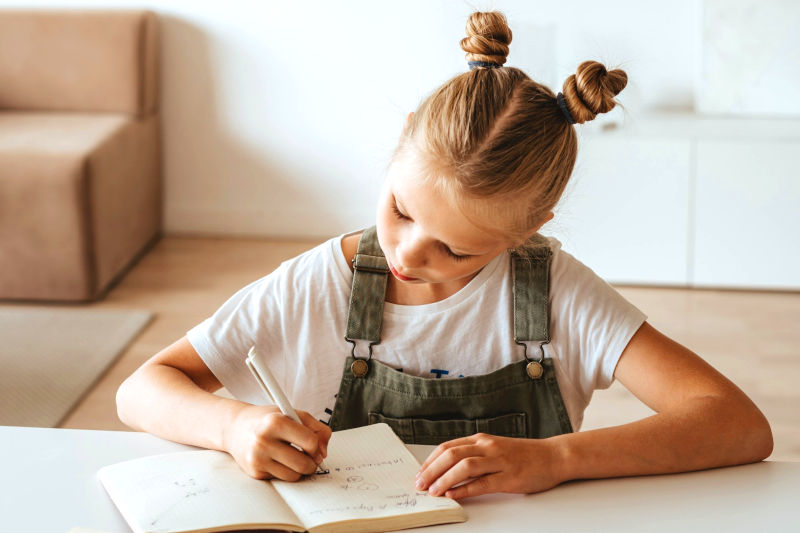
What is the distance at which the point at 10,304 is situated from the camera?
2.81 metres

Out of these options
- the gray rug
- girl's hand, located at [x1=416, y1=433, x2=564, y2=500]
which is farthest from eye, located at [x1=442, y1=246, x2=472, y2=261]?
the gray rug

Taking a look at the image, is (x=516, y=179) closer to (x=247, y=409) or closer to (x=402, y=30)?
(x=247, y=409)

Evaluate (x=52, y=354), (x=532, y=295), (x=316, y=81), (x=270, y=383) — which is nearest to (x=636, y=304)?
(x=316, y=81)

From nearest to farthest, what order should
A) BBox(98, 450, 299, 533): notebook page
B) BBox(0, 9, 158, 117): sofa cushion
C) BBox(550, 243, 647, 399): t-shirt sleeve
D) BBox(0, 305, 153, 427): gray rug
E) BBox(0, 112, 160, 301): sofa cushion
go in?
BBox(98, 450, 299, 533): notebook page
BBox(550, 243, 647, 399): t-shirt sleeve
BBox(0, 305, 153, 427): gray rug
BBox(0, 112, 160, 301): sofa cushion
BBox(0, 9, 158, 117): sofa cushion

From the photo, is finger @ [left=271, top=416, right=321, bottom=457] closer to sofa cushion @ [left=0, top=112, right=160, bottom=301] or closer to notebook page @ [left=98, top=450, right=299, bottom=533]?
notebook page @ [left=98, top=450, right=299, bottom=533]

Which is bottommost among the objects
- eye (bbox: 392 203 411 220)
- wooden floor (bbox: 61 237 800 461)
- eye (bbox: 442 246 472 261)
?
wooden floor (bbox: 61 237 800 461)

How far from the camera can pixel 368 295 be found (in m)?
1.11

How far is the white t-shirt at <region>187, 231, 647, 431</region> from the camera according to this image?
3.55ft

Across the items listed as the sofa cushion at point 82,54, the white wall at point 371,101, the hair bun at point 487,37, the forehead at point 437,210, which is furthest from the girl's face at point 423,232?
the sofa cushion at point 82,54

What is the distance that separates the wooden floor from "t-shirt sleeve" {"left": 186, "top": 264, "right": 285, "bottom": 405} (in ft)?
3.59

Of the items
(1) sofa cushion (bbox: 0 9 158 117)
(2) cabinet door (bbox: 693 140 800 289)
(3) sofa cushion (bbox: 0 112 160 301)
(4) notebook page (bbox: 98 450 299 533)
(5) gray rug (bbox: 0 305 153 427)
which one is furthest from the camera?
(1) sofa cushion (bbox: 0 9 158 117)

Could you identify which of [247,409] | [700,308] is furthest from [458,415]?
[700,308]

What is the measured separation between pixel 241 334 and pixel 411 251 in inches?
10.6

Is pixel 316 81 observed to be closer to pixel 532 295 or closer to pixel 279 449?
pixel 532 295
